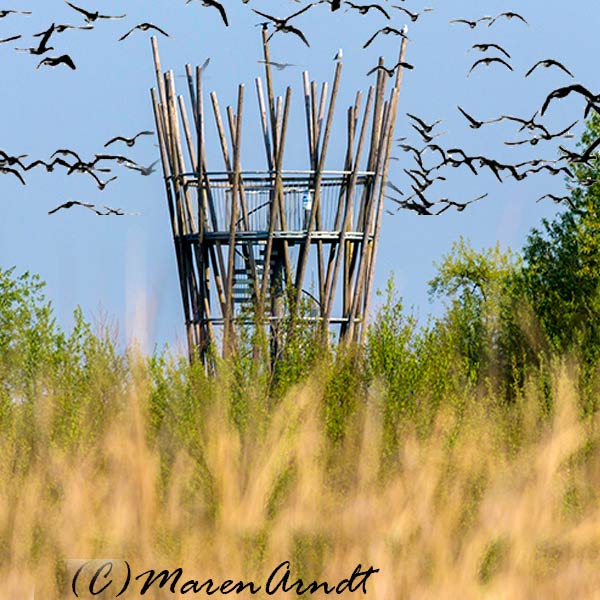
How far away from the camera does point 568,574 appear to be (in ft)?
15.0

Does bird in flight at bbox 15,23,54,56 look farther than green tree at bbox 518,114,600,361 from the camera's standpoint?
No

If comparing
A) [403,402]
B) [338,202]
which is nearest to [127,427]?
[403,402]

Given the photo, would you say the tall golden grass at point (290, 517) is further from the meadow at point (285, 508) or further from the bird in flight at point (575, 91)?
the bird in flight at point (575, 91)

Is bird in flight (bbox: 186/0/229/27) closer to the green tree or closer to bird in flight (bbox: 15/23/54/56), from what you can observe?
bird in flight (bbox: 15/23/54/56)

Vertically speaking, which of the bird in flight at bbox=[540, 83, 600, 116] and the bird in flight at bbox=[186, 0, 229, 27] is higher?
the bird in flight at bbox=[186, 0, 229, 27]

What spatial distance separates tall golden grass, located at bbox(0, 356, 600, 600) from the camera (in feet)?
14.2

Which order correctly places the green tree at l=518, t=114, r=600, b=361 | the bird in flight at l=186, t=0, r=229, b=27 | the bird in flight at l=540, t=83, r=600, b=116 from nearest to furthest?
the bird in flight at l=540, t=83, r=600, b=116 < the bird in flight at l=186, t=0, r=229, b=27 < the green tree at l=518, t=114, r=600, b=361

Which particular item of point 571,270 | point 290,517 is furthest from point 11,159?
point 571,270

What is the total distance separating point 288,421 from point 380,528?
59 cm

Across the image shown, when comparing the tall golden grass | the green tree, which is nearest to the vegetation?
the tall golden grass

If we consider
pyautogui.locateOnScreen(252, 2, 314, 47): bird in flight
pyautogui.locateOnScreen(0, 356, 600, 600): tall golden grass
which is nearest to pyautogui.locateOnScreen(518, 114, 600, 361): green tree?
pyautogui.locateOnScreen(252, 2, 314, 47): bird in flight

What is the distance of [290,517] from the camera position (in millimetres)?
4531

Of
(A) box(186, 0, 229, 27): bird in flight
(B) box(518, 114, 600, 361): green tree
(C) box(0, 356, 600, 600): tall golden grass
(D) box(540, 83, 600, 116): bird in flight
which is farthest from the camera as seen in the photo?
(B) box(518, 114, 600, 361): green tree

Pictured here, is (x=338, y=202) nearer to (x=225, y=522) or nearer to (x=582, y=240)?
(x=582, y=240)
